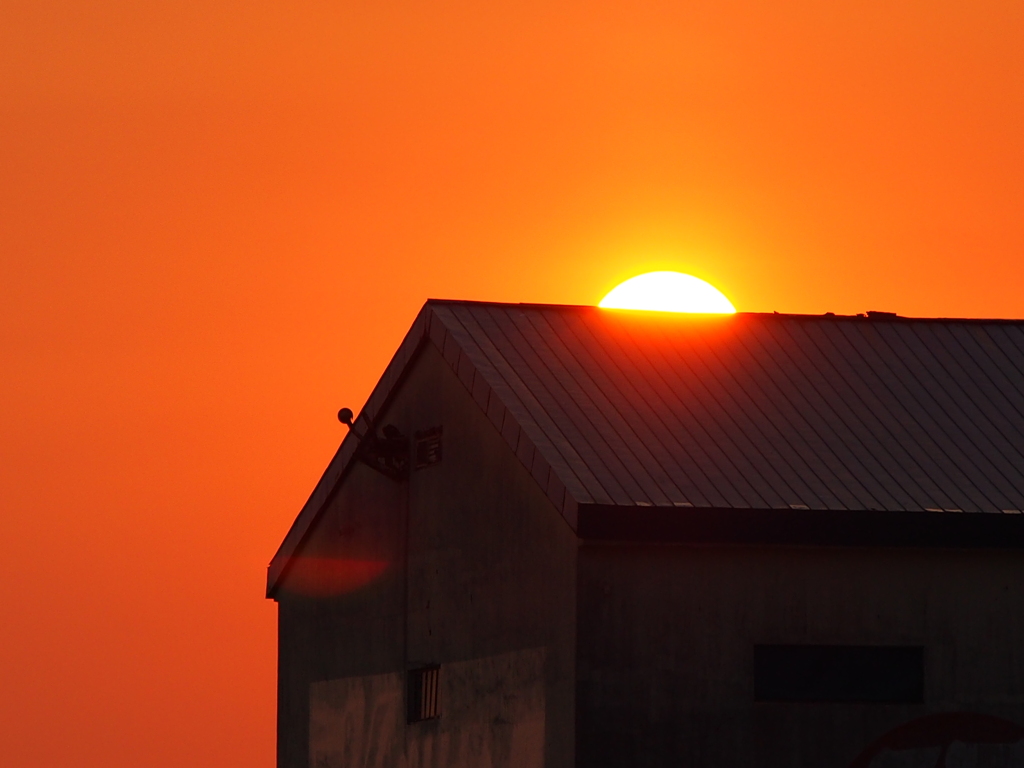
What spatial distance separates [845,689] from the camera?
985 inches

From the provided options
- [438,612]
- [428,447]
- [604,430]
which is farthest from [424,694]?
[604,430]

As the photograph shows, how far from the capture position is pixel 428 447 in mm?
30125

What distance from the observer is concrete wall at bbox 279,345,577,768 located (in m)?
25.8

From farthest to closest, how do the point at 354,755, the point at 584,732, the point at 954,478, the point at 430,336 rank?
the point at 354,755
the point at 430,336
the point at 954,478
the point at 584,732

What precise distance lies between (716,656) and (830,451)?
12.7 feet

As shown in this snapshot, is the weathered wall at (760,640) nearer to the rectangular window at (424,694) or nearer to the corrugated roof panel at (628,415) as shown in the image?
the corrugated roof panel at (628,415)

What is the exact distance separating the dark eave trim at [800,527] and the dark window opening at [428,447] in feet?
18.2

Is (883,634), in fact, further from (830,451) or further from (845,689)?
(830,451)

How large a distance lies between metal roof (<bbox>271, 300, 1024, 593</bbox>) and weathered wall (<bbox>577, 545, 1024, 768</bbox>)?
2.55 feet

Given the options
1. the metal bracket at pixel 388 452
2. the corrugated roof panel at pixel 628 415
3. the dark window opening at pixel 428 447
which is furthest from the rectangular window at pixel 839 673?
the metal bracket at pixel 388 452

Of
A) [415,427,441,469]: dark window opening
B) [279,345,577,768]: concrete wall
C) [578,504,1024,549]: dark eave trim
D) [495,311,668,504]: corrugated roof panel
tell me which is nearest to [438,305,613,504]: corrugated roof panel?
[495,311,668,504]: corrugated roof panel

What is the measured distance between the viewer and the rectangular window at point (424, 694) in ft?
95.3

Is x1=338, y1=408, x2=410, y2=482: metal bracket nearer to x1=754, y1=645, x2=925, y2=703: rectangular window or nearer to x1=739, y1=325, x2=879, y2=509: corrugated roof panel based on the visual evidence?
x1=739, y1=325, x2=879, y2=509: corrugated roof panel

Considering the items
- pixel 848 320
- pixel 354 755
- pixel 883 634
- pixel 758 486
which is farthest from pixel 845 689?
pixel 354 755
